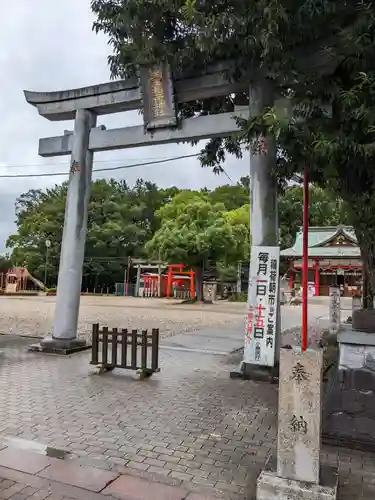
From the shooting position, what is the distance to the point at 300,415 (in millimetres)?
2953

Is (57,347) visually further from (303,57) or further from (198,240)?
(198,240)

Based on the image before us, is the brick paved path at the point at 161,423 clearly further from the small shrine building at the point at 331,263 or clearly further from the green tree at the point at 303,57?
the small shrine building at the point at 331,263

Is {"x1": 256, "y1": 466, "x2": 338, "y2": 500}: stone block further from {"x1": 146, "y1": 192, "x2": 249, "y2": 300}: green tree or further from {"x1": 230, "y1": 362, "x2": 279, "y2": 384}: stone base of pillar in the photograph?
{"x1": 146, "y1": 192, "x2": 249, "y2": 300}: green tree

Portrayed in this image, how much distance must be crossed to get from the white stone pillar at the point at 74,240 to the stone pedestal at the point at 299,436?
19.8 ft

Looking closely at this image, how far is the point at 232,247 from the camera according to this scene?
81.0 feet

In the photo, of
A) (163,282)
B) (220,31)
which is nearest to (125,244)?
(163,282)

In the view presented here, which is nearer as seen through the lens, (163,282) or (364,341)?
(364,341)

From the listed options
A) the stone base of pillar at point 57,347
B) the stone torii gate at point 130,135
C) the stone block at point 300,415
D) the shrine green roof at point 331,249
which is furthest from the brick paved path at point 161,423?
the shrine green roof at point 331,249

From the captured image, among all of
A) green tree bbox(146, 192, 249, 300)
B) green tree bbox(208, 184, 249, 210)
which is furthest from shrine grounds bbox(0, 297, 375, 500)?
green tree bbox(208, 184, 249, 210)

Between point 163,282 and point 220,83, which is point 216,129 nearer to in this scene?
point 220,83

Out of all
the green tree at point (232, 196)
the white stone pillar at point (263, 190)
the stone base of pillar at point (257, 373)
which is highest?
Result: the green tree at point (232, 196)

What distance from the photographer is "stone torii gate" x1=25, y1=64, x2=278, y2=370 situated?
6727 millimetres

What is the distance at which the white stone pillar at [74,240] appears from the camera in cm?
825

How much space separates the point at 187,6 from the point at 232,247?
20.2 metres
